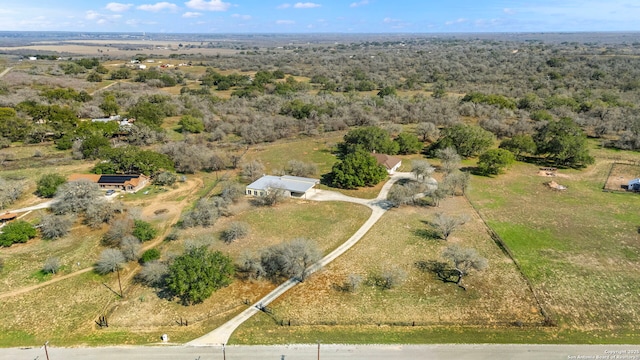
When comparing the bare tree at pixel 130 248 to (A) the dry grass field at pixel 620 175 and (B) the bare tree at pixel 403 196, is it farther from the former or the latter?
(A) the dry grass field at pixel 620 175

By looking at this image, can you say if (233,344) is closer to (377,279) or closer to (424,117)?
(377,279)

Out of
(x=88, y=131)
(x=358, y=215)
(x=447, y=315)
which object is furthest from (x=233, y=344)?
(x=88, y=131)

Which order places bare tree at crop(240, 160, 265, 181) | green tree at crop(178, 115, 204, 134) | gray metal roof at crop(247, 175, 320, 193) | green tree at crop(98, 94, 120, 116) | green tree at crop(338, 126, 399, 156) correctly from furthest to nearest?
green tree at crop(98, 94, 120, 116)
green tree at crop(178, 115, 204, 134)
green tree at crop(338, 126, 399, 156)
bare tree at crop(240, 160, 265, 181)
gray metal roof at crop(247, 175, 320, 193)

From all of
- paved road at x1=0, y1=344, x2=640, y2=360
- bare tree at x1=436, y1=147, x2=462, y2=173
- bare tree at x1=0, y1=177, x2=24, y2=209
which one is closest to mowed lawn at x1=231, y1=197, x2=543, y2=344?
paved road at x1=0, y1=344, x2=640, y2=360

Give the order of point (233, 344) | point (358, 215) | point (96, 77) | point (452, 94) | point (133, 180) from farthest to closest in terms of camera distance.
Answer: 1. point (96, 77)
2. point (452, 94)
3. point (133, 180)
4. point (358, 215)
5. point (233, 344)

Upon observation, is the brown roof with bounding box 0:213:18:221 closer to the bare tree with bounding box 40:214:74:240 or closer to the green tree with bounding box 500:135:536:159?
the bare tree with bounding box 40:214:74:240

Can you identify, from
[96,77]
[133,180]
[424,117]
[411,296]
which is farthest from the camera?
[96,77]

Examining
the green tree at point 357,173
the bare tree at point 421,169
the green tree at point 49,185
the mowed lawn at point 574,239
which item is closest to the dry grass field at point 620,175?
the mowed lawn at point 574,239

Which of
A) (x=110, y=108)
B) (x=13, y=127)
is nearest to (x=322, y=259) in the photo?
(x=13, y=127)
